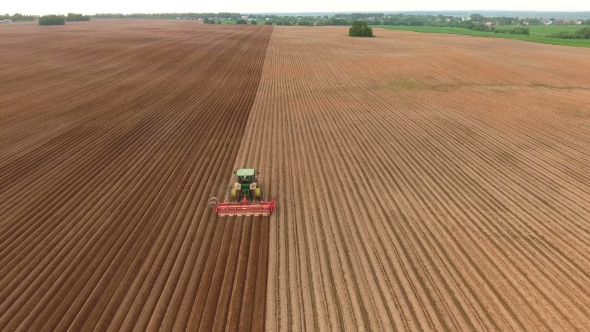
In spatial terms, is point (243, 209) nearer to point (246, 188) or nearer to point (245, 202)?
point (245, 202)

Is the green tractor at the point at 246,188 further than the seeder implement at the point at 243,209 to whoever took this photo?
Yes

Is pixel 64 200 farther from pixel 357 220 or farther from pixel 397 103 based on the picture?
pixel 397 103

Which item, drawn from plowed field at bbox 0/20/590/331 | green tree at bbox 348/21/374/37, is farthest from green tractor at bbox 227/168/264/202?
green tree at bbox 348/21/374/37

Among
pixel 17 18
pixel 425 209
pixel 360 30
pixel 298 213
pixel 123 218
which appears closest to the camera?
pixel 123 218

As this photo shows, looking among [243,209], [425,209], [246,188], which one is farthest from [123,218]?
[425,209]

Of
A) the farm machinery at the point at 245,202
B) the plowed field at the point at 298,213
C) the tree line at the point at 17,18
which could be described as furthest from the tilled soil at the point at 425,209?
the tree line at the point at 17,18

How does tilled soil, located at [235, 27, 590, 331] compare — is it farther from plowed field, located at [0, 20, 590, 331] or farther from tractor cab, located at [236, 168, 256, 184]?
tractor cab, located at [236, 168, 256, 184]

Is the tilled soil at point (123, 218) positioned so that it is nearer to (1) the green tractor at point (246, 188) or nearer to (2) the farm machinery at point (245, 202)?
(2) the farm machinery at point (245, 202)
